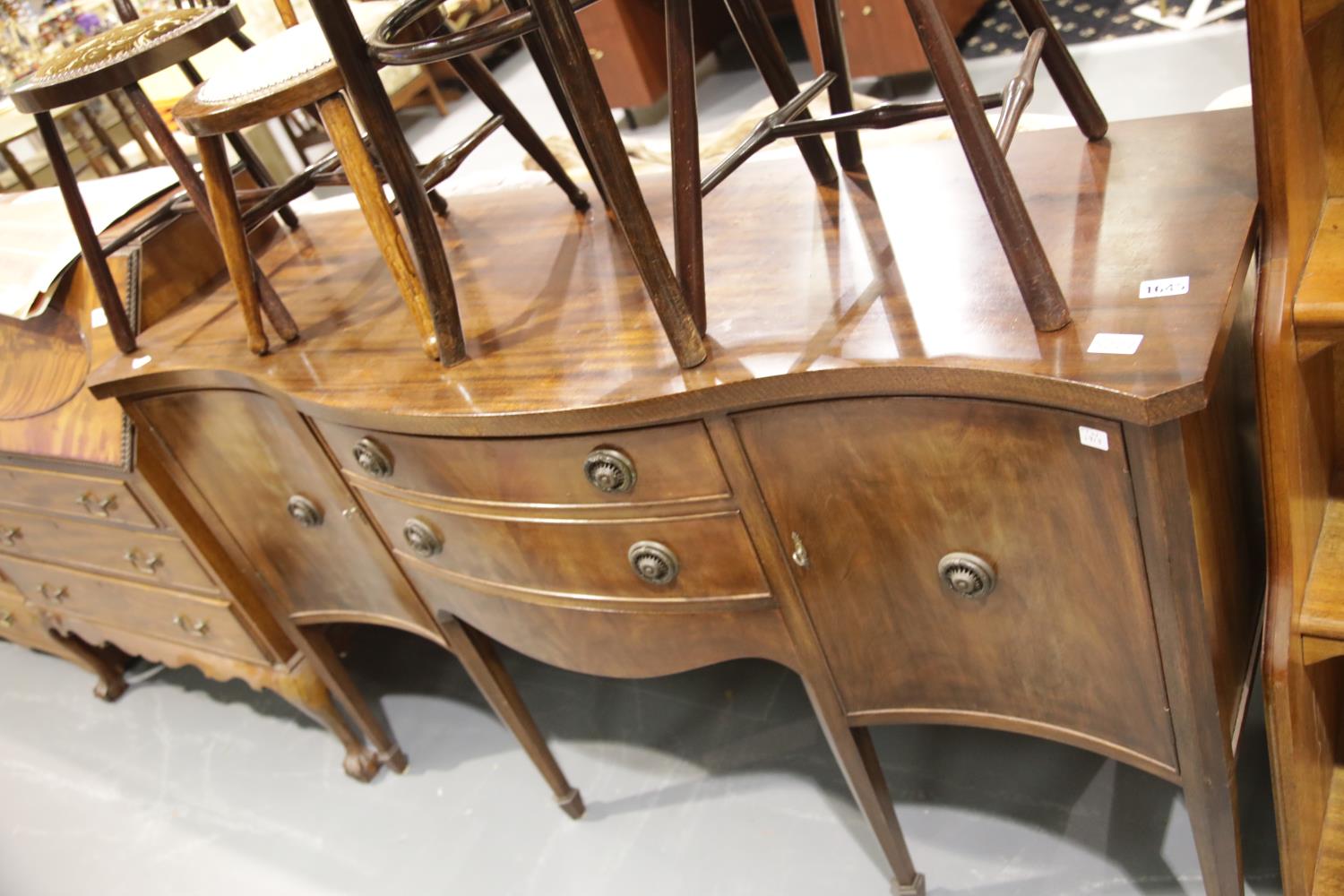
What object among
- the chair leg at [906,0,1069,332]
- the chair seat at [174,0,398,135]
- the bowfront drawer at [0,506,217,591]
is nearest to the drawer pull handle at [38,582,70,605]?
the bowfront drawer at [0,506,217,591]

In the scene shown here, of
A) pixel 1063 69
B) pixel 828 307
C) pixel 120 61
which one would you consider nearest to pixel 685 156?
pixel 828 307

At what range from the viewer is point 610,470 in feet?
4.08

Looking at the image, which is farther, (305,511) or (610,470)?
(305,511)

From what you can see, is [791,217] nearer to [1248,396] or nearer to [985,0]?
[1248,396]

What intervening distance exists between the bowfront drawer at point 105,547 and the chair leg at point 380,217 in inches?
33.7

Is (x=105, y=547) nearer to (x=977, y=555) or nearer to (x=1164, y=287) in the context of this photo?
(x=977, y=555)

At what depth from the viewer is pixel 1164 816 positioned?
1.64 metres

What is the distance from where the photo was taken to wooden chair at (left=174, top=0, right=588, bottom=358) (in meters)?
1.31

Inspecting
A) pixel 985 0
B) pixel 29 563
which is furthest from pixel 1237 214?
pixel 985 0

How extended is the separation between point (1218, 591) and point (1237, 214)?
38cm

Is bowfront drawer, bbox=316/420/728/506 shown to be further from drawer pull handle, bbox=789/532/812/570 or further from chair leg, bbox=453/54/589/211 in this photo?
chair leg, bbox=453/54/589/211

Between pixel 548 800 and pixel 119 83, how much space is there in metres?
1.44

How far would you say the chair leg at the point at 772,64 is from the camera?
1.31 metres

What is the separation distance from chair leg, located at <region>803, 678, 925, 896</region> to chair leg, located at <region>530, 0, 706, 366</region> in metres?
0.55
